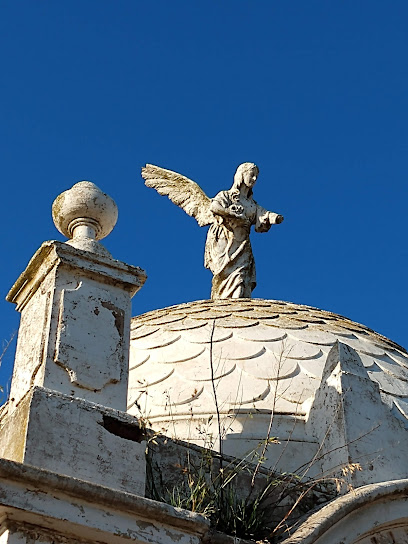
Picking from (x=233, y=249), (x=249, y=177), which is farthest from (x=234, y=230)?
(x=249, y=177)

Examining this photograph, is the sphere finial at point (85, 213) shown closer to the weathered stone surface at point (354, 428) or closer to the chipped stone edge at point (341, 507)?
the weathered stone surface at point (354, 428)

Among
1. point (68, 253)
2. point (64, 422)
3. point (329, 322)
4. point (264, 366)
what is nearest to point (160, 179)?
point (329, 322)

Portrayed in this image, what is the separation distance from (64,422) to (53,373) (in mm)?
371

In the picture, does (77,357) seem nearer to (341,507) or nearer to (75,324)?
(75,324)

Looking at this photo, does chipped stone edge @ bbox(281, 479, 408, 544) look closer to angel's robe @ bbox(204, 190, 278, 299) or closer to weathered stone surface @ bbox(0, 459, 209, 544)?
weathered stone surface @ bbox(0, 459, 209, 544)

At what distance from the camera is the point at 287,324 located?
1030cm

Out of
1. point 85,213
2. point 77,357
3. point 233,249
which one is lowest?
point 77,357

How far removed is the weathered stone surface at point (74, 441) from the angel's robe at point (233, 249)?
5.90 metres

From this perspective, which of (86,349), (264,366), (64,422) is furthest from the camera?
(264,366)

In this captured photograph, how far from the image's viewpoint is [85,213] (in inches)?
292

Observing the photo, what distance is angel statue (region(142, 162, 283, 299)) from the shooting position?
1220 centimetres

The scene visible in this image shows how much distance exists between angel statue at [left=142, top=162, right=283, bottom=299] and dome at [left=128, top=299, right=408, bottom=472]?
1260 mm

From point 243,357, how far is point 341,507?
288 cm

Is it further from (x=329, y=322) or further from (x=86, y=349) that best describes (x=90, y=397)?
(x=329, y=322)
